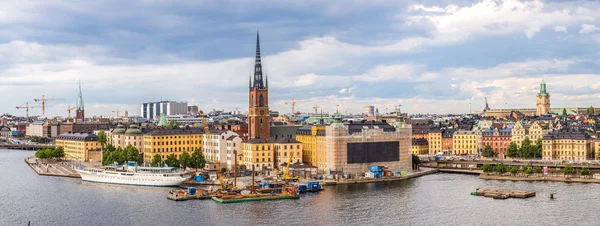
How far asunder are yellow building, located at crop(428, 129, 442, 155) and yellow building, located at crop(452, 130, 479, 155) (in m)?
2.40

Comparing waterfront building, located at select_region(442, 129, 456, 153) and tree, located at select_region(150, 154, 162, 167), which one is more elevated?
waterfront building, located at select_region(442, 129, 456, 153)

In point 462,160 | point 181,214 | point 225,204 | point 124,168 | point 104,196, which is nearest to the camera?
point 181,214

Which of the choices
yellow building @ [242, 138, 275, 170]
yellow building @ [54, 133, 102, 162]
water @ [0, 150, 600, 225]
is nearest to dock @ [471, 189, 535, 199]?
water @ [0, 150, 600, 225]

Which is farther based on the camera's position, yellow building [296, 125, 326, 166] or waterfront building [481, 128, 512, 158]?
waterfront building [481, 128, 512, 158]

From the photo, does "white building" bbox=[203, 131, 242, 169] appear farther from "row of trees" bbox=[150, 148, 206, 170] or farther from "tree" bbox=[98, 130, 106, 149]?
"tree" bbox=[98, 130, 106, 149]

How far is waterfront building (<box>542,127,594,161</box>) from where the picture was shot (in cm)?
10669

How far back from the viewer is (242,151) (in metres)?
98.8

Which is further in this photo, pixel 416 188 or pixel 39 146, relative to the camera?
pixel 39 146

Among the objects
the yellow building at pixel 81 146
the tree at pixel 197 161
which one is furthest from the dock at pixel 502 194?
the yellow building at pixel 81 146

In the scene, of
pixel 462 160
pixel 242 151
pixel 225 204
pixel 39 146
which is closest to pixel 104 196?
→ pixel 225 204

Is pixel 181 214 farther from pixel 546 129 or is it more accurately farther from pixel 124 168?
pixel 546 129

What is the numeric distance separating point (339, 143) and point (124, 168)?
79.5 ft

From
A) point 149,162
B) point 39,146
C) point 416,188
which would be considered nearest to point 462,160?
point 416,188

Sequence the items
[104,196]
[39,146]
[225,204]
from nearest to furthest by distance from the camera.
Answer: [225,204]
[104,196]
[39,146]
